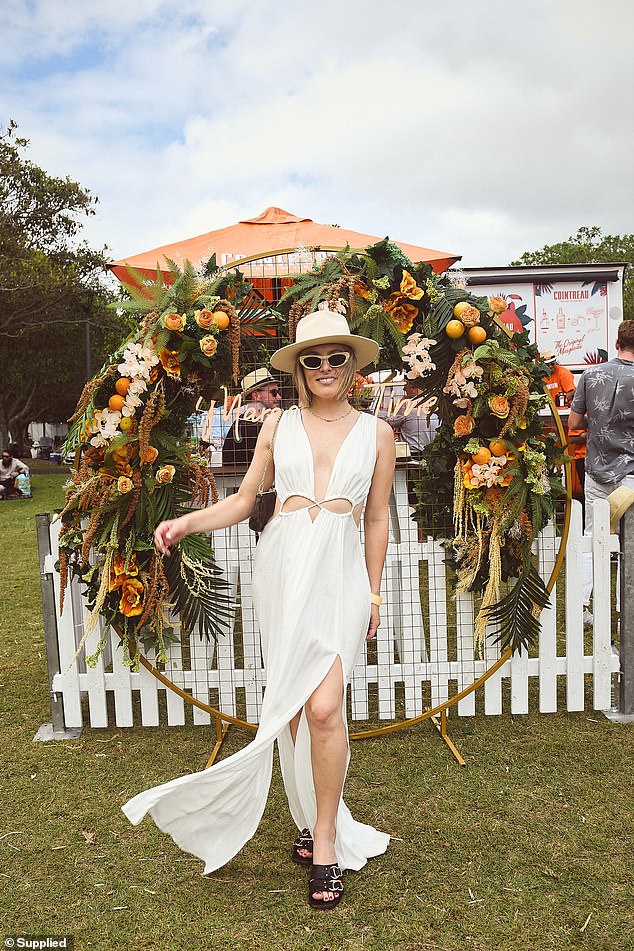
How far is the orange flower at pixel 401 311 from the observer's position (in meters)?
3.79

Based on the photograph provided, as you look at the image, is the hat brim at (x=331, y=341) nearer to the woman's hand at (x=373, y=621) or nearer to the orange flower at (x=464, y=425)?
the orange flower at (x=464, y=425)

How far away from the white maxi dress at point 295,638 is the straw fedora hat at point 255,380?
1228mm

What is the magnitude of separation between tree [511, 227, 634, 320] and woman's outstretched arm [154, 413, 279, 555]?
3843 centimetres

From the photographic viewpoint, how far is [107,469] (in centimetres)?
382

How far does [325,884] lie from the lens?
272cm

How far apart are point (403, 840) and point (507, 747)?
1052 mm

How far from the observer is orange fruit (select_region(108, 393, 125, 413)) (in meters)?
3.72

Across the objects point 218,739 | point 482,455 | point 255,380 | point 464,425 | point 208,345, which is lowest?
point 218,739

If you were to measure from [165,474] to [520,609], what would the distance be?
6.23 ft

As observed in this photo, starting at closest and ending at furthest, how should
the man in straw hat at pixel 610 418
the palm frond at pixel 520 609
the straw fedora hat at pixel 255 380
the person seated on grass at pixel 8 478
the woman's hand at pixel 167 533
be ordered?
1. the woman's hand at pixel 167 533
2. the palm frond at pixel 520 609
3. the straw fedora hat at pixel 255 380
4. the man in straw hat at pixel 610 418
5. the person seated on grass at pixel 8 478

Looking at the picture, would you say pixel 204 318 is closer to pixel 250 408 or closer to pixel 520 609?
pixel 250 408

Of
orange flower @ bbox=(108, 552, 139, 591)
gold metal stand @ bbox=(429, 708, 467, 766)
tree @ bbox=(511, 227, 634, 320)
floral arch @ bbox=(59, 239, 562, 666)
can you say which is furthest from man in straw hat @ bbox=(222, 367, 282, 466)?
tree @ bbox=(511, 227, 634, 320)

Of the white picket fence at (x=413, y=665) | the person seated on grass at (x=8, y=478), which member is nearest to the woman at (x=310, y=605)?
the white picket fence at (x=413, y=665)

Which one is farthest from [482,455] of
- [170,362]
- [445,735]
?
[170,362]
